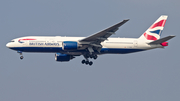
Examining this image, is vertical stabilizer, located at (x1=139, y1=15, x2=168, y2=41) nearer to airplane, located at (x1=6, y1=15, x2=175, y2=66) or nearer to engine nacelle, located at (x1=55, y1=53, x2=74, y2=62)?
airplane, located at (x1=6, y1=15, x2=175, y2=66)

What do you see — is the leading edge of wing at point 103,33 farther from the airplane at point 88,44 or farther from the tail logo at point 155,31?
the tail logo at point 155,31

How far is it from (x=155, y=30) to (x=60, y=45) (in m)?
15.6

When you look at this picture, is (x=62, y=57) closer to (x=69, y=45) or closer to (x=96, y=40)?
(x=69, y=45)

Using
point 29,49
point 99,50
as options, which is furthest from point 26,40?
point 99,50

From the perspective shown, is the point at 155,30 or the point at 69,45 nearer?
the point at 69,45

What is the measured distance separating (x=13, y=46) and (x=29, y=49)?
8.09ft

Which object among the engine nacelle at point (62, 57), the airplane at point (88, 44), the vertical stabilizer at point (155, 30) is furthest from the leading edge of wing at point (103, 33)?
the vertical stabilizer at point (155, 30)

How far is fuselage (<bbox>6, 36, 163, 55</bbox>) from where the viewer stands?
50.1 meters

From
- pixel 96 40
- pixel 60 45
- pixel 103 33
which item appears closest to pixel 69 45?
pixel 60 45

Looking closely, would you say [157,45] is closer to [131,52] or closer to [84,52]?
[131,52]

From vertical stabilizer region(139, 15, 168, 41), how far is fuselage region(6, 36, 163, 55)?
6.36 ft

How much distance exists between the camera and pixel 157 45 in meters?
53.0

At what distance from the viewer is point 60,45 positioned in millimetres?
50219

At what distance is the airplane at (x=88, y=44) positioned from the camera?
163ft
